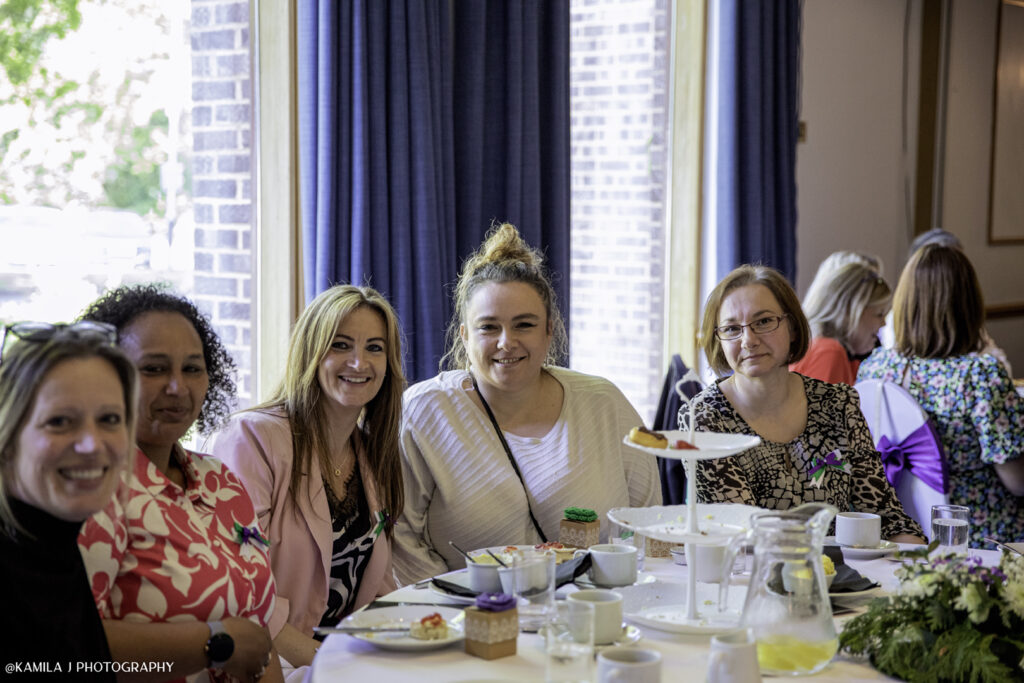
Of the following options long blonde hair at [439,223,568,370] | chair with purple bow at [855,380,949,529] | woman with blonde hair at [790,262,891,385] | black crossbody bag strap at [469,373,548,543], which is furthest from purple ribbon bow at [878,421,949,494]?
black crossbody bag strap at [469,373,548,543]

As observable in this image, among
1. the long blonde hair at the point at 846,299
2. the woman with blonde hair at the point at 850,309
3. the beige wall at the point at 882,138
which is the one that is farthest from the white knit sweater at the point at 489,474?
the beige wall at the point at 882,138

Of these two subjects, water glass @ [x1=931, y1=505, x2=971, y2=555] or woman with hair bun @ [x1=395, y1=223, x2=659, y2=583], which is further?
woman with hair bun @ [x1=395, y1=223, x2=659, y2=583]

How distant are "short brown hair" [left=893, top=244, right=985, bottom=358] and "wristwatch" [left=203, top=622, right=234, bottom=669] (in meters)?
2.46

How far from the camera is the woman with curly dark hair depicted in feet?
5.59

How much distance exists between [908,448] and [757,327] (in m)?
0.89

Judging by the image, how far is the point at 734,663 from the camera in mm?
1396

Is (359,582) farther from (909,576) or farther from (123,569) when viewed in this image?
(909,576)

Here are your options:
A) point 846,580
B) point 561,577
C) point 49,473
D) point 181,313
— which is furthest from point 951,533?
point 49,473

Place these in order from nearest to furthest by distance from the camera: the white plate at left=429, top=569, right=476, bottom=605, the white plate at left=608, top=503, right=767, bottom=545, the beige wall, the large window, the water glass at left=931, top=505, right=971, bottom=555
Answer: the white plate at left=608, top=503, right=767, bottom=545
the white plate at left=429, top=569, right=476, bottom=605
the water glass at left=931, top=505, right=971, bottom=555
the large window
the beige wall

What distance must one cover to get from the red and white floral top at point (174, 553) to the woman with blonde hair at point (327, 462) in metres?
0.27

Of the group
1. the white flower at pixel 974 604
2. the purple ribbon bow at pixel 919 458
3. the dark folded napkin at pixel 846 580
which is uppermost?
the white flower at pixel 974 604

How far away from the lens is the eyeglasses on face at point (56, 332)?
1479 millimetres

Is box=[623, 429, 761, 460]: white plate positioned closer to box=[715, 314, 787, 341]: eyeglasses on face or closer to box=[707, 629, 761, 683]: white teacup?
box=[707, 629, 761, 683]: white teacup

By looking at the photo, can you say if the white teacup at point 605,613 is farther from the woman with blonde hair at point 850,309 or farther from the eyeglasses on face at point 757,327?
the woman with blonde hair at point 850,309
